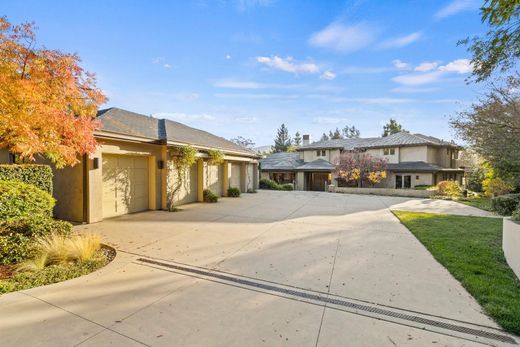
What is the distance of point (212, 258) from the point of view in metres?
5.12

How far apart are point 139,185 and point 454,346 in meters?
11.0

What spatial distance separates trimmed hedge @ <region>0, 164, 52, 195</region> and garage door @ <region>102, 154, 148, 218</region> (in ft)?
7.88

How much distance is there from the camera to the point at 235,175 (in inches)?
711

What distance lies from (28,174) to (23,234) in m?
2.12

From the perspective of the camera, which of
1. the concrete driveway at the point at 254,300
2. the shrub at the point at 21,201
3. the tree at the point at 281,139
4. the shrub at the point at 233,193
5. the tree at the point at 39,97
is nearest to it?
the concrete driveway at the point at 254,300

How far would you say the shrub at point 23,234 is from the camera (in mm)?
4562

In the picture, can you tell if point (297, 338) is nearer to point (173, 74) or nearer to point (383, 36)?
point (383, 36)

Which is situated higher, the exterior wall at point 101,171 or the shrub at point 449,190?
the exterior wall at point 101,171

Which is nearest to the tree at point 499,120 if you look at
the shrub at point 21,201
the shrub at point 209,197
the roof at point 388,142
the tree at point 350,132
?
the shrub at point 209,197

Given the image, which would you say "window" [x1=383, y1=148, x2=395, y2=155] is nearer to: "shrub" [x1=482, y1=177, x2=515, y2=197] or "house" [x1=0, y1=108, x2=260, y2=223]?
"shrub" [x1=482, y1=177, x2=515, y2=197]

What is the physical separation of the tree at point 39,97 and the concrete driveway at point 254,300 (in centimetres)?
281

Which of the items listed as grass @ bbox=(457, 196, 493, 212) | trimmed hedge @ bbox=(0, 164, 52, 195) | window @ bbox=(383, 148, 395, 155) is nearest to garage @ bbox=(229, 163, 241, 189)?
trimmed hedge @ bbox=(0, 164, 52, 195)

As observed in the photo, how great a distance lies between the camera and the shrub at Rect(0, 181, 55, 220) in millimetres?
5016

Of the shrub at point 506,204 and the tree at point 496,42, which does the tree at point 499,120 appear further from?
the tree at point 496,42
